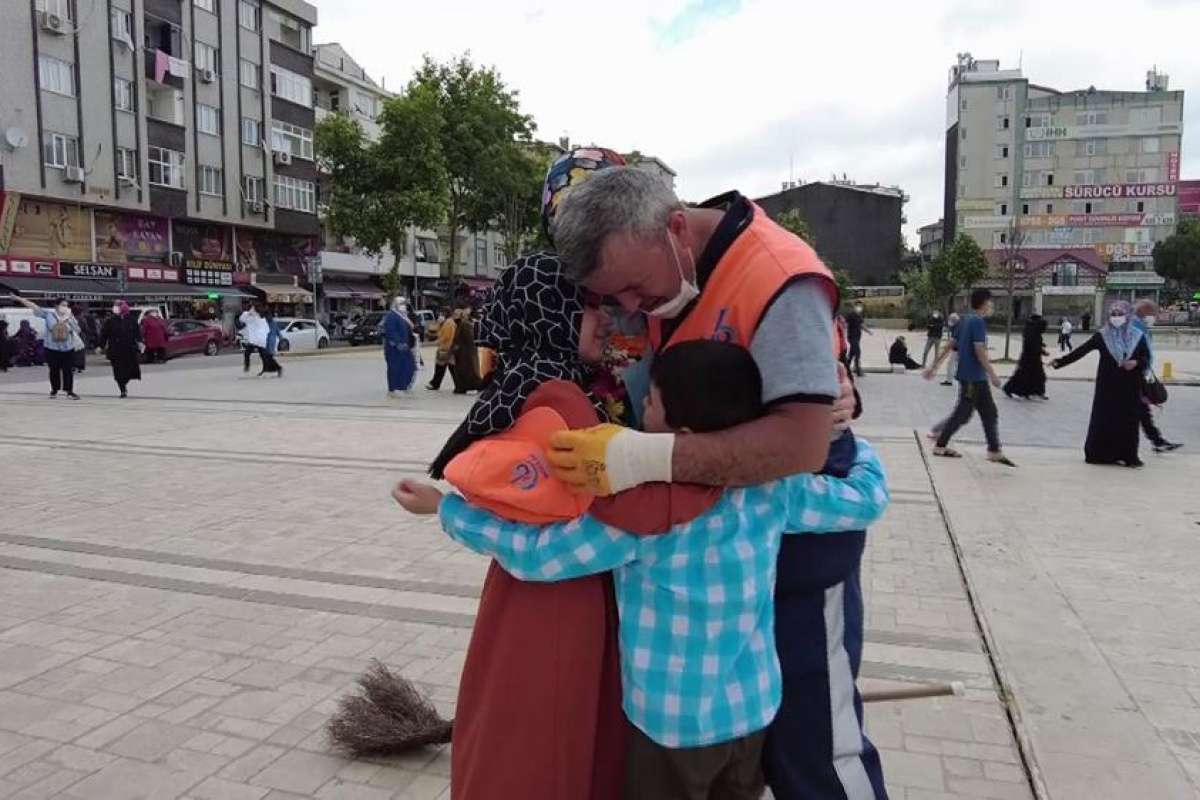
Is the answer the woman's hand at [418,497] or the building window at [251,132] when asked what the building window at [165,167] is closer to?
the building window at [251,132]

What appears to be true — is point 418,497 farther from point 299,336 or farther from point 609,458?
point 299,336

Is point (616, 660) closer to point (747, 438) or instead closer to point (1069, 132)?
point (747, 438)

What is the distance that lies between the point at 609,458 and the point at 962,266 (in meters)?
56.9

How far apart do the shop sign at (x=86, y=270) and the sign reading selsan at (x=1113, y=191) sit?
69.7 meters

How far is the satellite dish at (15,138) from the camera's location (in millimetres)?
28672

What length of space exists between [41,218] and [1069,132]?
72.7m

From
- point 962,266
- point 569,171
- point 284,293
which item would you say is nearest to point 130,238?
point 284,293

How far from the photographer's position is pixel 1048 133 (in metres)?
73.6

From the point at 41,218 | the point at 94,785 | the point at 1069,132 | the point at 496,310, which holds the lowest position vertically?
the point at 94,785

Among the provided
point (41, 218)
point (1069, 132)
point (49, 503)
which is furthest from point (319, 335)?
point (1069, 132)

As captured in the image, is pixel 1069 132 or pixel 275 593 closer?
pixel 275 593

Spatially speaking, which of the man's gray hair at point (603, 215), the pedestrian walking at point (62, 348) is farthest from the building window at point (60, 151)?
the man's gray hair at point (603, 215)

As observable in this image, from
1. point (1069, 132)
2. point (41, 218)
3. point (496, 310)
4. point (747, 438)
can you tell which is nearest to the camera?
point (747, 438)

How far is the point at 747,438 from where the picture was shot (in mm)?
1515
